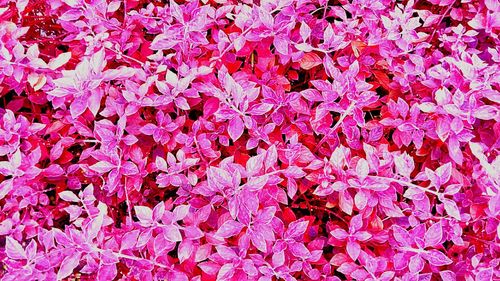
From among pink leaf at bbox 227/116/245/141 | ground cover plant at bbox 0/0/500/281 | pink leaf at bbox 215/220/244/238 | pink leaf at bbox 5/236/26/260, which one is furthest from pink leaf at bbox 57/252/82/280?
pink leaf at bbox 227/116/245/141

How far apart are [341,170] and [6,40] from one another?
96cm

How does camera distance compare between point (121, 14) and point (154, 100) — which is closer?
point (154, 100)

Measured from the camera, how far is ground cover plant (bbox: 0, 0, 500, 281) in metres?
1.30

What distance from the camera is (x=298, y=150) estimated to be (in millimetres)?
1386

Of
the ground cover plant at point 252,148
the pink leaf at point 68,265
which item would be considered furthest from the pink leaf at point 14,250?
the pink leaf at point 68,265

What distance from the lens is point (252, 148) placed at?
145 centimetres

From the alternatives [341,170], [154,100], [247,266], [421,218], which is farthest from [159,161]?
[421,218]

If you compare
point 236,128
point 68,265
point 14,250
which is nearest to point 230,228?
point 236,128

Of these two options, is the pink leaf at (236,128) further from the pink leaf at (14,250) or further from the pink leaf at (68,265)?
the pink leaf at (14,250)

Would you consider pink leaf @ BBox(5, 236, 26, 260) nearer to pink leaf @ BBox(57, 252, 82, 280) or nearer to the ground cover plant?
Answer: the ground cover plant

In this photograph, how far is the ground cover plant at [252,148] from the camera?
130 centimetres

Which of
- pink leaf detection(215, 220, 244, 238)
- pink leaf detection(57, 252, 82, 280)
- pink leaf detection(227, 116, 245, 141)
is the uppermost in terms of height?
pink leaf detection(227, 116, 245, 141)

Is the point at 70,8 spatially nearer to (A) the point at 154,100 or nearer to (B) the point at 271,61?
(A) the point at 154,100

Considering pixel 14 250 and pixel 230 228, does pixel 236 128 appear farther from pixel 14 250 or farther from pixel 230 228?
pixel 14 250
